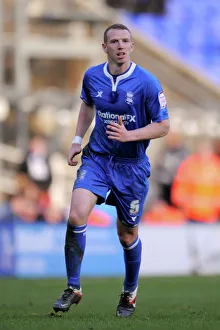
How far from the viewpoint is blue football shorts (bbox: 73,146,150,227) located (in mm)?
8195

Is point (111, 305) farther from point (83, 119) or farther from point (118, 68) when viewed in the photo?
point (118, 68)

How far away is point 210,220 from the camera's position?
60.7 ft

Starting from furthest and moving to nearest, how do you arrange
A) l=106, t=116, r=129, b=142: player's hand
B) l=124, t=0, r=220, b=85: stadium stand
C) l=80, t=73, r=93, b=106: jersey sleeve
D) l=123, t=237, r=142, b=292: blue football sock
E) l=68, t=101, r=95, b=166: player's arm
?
1. l=124, t=0, r=220, b=85: stadium stand
2. l=123, t=237, r=142, b=292: blue football sock
3. l=68, t=101, r=95, b=166: player's arm
4. l=80, t=73, r=93, b=106: jersey sleeve
5. l=106, t=116, r=129, b=142: player's hand

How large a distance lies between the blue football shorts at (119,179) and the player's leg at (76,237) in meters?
0.15

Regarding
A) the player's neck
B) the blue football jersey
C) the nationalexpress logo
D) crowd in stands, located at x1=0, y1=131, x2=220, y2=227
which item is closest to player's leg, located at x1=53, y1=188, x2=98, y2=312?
the blue football jersey

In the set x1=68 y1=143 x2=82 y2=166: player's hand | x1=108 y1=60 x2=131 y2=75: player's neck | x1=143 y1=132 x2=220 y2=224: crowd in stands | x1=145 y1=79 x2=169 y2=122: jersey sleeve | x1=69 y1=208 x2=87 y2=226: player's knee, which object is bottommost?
x1=143 y1=132 x2=220 y2=224: crowd in stands

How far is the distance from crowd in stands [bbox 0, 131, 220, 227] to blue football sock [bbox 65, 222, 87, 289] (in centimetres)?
935

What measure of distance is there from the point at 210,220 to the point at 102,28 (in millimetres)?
5726

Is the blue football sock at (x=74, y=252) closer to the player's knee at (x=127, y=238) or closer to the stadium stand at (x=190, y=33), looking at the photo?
the player's knee at (x=127, y=238)

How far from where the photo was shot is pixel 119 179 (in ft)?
27.1

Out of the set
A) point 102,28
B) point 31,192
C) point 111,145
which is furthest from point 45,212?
point 111,145

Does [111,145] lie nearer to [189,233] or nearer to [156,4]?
[189,233]

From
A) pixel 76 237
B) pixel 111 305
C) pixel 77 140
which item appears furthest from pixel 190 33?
pixel 76 237

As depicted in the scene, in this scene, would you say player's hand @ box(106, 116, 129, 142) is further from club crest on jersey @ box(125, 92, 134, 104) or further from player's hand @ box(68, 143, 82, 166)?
player's hand @ box(68, 143, 82, 166)
